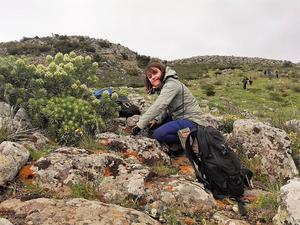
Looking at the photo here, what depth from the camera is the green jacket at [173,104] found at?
736 centimetres

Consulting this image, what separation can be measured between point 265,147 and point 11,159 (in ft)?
13.0

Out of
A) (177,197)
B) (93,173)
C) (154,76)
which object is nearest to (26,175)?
(93,173)

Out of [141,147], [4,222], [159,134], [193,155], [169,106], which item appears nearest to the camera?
[4,222]

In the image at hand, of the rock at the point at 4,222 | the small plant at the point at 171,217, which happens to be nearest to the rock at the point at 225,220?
the small plant at the point at 171,217

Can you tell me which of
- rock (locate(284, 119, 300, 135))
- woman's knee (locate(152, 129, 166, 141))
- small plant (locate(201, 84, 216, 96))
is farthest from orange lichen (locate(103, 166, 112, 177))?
small plant (locate(201, 84, 216, 96))

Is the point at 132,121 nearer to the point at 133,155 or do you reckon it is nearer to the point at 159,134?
the point at 159,134

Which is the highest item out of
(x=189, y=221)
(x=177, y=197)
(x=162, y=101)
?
(x=162, y=101)

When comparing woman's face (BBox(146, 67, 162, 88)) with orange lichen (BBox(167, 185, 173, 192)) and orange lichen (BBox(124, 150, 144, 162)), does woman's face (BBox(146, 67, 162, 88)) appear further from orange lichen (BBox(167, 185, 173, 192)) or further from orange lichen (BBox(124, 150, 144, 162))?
orange lichen (BBox(167, 185, 173, 192))

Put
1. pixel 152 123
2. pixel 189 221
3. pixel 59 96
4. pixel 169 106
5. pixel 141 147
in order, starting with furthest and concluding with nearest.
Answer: pixel 59 96 → pixel 152 123 → pixel 169 106 → pixel 141 147 → pixel 189 221

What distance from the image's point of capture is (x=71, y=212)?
4.84 meters

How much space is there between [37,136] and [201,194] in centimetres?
288

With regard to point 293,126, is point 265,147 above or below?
below

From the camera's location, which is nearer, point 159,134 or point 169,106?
point 159,134

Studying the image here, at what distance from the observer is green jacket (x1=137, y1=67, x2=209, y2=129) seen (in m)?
7.36
